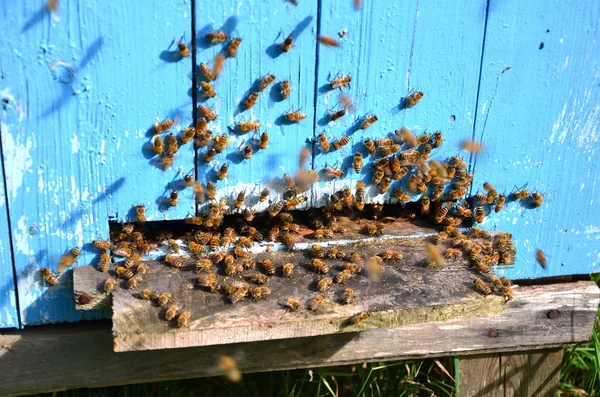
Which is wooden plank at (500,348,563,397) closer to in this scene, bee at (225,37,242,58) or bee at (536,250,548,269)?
bee at (536,250,548,269)

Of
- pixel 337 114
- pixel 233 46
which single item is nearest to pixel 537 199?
pixel 337 114

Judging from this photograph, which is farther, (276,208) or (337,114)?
(276,208)

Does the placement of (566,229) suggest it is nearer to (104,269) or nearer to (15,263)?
(104,269)

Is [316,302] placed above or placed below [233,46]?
below

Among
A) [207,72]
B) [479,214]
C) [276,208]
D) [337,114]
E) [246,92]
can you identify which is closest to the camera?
[207,72]

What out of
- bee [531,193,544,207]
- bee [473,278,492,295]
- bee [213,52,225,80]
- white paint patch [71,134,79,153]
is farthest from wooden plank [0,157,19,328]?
bee [531,193,544,207]

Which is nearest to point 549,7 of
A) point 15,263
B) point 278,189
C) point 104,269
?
point 278,189

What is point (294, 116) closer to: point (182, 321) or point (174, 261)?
point (174, 261)
